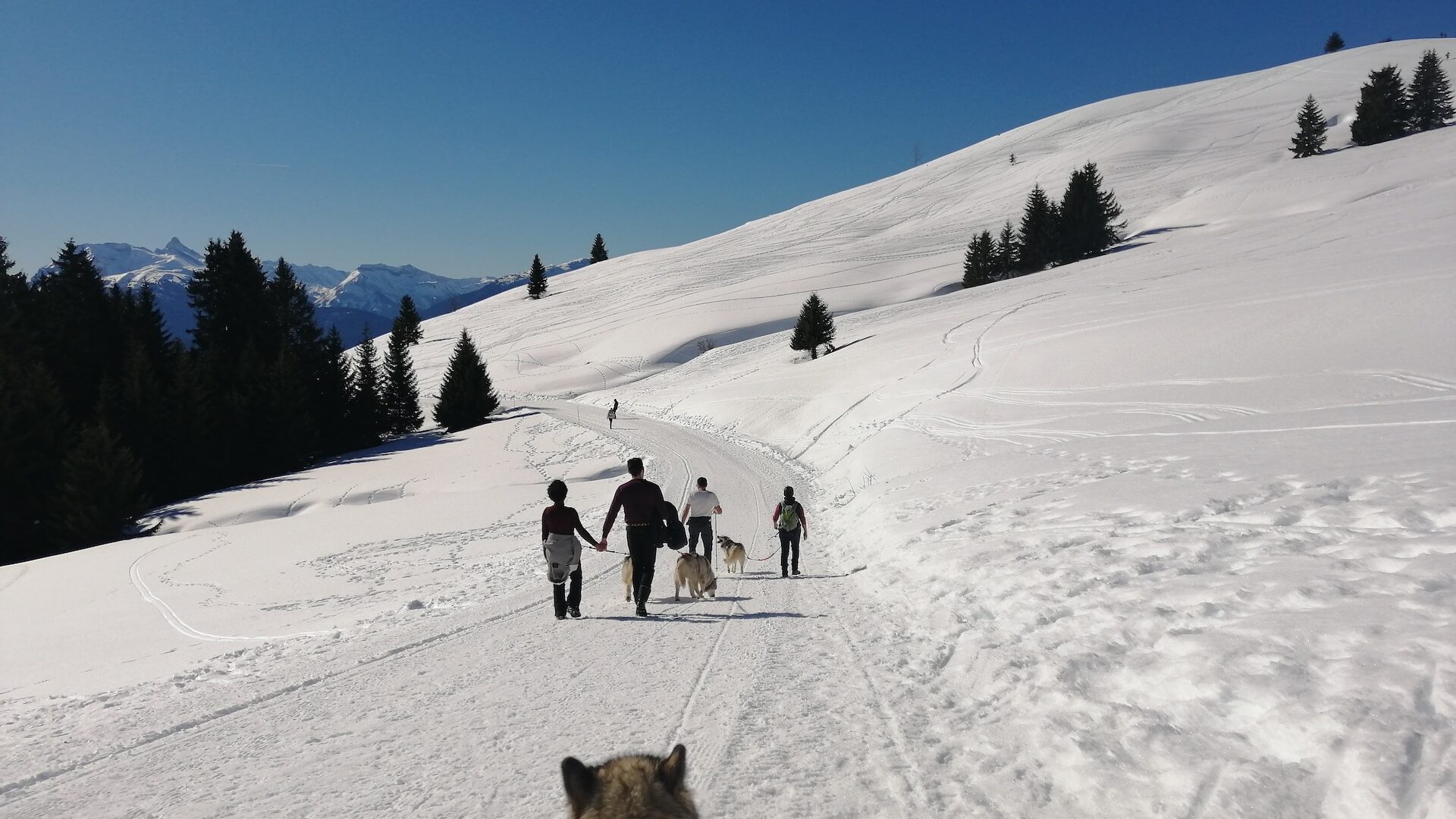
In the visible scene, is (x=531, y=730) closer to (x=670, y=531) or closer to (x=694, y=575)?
→ (x=670, y=531)

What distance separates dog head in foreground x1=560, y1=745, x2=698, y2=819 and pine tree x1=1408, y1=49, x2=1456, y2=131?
10799 cm

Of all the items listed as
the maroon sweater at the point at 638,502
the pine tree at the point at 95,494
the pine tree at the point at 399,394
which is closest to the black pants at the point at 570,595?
the maroon sweater at the point at 638,502

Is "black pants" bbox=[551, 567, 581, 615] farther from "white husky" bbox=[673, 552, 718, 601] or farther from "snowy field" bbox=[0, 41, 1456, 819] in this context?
"white husky" bbox=[673, 552, 718, 601]

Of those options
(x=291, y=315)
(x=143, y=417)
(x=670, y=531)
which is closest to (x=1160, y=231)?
(x=670, y=531)

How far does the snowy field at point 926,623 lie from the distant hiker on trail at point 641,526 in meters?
0.64

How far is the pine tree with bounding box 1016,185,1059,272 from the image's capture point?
64688 millimetres

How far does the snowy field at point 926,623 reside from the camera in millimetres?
4062

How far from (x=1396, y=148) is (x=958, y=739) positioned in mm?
92333

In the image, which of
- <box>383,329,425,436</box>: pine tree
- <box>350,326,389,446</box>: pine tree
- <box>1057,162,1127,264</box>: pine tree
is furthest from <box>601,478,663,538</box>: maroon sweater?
<box>1057,162,1127,264</box>: pine tree

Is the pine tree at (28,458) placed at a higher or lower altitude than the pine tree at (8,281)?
lower

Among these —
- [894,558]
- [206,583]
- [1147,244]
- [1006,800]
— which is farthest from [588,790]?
[1147,244]

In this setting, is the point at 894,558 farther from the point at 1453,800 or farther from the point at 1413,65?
the point at 1413,65

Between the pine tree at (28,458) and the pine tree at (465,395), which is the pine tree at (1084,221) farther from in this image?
the pine tree at (28,458)

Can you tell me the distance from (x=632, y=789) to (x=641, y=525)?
21.1 ft
